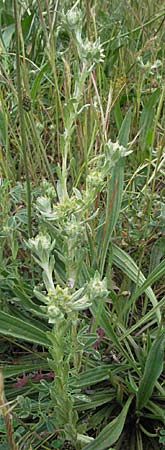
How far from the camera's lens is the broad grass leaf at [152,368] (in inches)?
37.5

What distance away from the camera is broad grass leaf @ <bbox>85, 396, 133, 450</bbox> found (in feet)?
3.06

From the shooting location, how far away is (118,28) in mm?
1799

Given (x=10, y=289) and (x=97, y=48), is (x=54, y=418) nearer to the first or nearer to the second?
(x=10, y=289)

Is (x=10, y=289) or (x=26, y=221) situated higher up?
(x=26, y=221)

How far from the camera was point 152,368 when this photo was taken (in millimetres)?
973

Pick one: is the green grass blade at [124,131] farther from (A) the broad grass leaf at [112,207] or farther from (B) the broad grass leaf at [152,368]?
(B) the broad grass leaf at [152,368]

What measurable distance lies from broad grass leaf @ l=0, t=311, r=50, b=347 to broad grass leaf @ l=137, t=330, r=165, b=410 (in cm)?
16

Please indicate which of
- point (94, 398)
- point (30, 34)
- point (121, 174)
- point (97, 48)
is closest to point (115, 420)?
point (94, 398)

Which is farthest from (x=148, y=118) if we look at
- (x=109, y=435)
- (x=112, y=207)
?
(x=109, y=435)

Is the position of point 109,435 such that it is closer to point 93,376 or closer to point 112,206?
point 93,376

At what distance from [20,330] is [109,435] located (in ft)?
0.67

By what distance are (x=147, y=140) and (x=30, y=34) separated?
1.81ft

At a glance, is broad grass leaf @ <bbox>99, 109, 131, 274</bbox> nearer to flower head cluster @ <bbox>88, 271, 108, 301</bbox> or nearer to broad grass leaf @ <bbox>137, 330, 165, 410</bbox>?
broad grass leaf @ <bbox>137, 330, 165, 410</bbox>

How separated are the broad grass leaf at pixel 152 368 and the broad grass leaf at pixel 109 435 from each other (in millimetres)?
43
